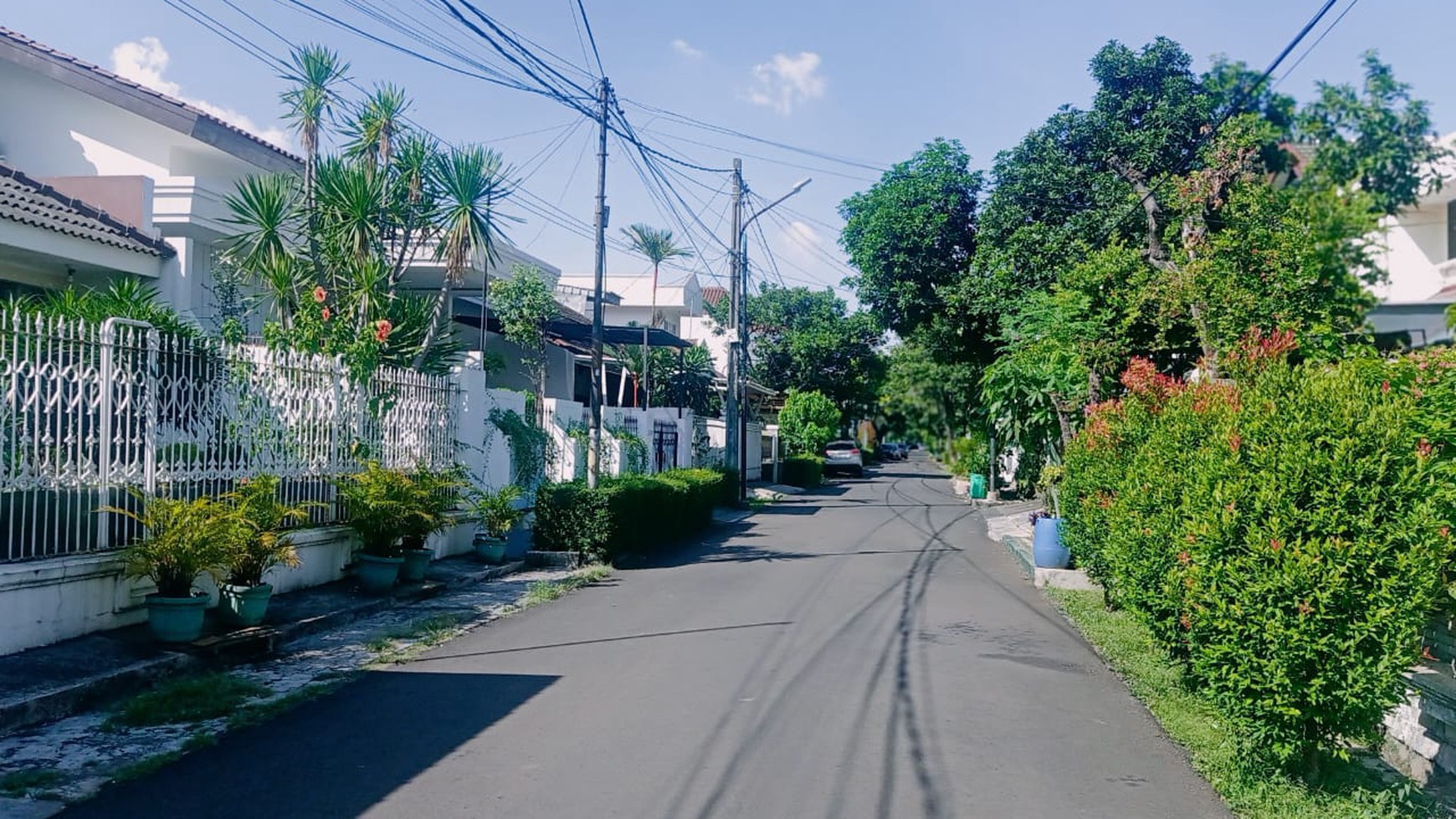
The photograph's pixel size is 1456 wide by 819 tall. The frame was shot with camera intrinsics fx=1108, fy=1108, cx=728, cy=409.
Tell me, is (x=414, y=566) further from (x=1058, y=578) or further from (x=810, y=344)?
(x=810, y=344)

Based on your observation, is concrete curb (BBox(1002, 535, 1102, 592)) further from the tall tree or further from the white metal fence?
the tall tree

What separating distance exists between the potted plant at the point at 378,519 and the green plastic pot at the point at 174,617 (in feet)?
11.7

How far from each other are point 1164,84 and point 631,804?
7410mm

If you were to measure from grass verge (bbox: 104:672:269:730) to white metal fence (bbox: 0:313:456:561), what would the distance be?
1.64m

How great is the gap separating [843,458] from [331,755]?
159ft

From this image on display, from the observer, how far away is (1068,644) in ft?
34.8

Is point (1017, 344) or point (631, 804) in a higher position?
point (1017, 344)

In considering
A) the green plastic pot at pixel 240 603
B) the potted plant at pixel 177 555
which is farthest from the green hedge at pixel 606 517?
the potted plant at pixel 177 555

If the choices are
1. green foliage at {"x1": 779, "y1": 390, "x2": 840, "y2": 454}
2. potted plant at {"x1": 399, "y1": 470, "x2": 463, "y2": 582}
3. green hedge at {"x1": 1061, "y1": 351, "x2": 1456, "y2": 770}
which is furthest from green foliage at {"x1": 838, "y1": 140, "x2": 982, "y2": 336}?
green hedge at {"x1": 1061, "y1": 351, "x2": 1456, "y2": 770}

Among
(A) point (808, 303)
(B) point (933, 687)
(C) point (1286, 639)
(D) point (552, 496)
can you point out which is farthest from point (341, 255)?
(A) point (808, 303)

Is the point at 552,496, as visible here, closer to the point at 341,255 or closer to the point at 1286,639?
the point at 341,255

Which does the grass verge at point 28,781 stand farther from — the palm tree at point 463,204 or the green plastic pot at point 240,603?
the palm tree at point 463,204

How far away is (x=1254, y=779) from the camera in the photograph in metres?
5.96

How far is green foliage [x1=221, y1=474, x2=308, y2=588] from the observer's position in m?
9.27
